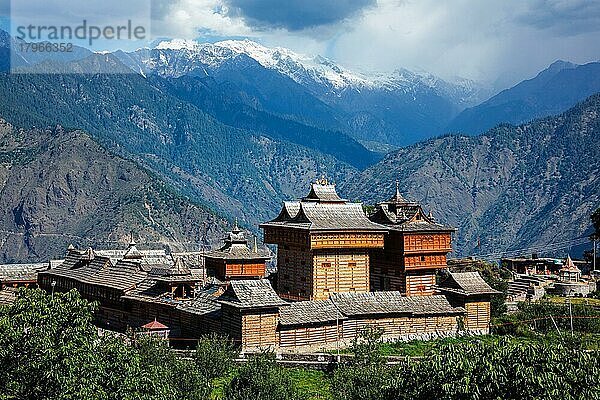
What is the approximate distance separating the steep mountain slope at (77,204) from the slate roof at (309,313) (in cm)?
12370

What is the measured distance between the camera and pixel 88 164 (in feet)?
639

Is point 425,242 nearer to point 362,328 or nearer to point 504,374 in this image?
point 362,328

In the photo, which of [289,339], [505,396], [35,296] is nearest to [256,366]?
[35,296]

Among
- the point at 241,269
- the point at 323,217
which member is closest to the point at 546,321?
the point at 323,217

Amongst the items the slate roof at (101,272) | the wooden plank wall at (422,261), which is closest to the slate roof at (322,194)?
the wooden plank wall at (422,261)

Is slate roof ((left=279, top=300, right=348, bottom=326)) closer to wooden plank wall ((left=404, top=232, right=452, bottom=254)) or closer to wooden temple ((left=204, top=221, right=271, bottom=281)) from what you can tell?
wooden plank wall ((left=404, top=232, right=452, bottom=254))

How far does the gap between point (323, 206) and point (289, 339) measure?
434 inches

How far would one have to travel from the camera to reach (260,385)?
28.8m

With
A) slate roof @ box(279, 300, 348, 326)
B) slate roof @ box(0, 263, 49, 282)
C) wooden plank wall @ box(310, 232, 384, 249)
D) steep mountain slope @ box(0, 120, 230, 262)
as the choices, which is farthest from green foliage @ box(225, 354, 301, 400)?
steep mountain slope @ box(0, 120, 230, 262)

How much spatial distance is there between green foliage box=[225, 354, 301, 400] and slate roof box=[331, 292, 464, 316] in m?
16.2

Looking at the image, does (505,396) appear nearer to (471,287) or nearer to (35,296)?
(35,296)

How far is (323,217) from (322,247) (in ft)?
6.47

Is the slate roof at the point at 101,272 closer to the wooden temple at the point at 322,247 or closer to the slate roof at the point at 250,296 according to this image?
the wooden temple at the point at 322,247

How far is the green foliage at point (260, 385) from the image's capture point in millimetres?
28625
